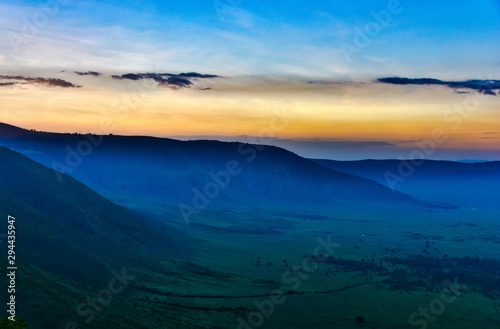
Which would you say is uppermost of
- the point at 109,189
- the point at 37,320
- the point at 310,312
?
the point at 109,189

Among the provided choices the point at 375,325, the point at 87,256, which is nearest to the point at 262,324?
the point at 375,325

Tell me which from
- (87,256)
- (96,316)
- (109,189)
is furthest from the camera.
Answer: (109,189)

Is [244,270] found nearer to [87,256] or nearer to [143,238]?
[143,238]

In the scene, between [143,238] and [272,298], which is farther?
[143,238]

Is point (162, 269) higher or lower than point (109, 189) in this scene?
lower

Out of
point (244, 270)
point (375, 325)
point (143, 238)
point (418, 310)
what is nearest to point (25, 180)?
point (143, 238)

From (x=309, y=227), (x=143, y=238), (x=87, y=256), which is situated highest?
(x=309, y=227)

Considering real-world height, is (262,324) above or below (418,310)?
below

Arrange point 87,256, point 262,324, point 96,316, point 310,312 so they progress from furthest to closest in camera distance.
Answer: point 87,256 → point 310,312 → point 262,324 → point 96,316

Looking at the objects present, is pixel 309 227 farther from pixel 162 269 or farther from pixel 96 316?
pixel 96 316
